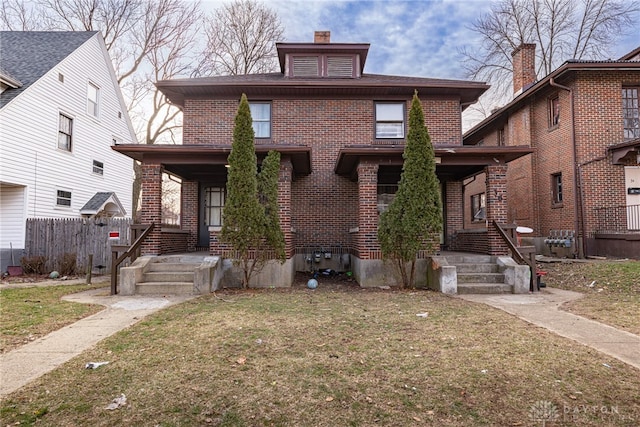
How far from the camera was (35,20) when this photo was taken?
1847cm

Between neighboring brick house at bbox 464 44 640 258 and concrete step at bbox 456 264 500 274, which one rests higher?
neighboring brick house at bbox 464 44 640 258

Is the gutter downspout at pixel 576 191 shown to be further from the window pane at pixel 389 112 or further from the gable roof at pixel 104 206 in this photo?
the gable roof at pixel 104 206

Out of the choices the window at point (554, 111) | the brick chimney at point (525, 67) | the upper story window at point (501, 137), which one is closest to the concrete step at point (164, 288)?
the window at point (554, 111)

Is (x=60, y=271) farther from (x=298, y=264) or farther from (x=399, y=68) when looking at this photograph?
(x=399, y=68)

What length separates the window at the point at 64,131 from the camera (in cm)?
1275

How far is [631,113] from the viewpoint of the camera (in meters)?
12.0

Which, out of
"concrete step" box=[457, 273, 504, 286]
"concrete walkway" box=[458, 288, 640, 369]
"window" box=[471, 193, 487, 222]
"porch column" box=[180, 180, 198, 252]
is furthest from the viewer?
"window" box=[471, 193, 487, 222]

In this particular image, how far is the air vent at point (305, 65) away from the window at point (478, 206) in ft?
31.9

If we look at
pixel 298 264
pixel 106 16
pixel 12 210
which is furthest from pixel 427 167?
pixel 106 16

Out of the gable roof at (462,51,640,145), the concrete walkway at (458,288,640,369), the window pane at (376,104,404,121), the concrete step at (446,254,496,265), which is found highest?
the gable roof at (462,51,640,145)

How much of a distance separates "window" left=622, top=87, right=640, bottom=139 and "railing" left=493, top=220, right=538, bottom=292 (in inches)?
311

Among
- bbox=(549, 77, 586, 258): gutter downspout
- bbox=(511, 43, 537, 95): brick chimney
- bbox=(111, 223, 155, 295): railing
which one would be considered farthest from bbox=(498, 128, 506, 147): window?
bbox=(111, 223, 155, 295): railing

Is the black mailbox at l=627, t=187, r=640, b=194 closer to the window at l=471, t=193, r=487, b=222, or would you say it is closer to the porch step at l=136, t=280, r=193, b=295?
the window at l=471, t=193, r=487, b=222

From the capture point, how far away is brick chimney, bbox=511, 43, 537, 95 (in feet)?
50.0
